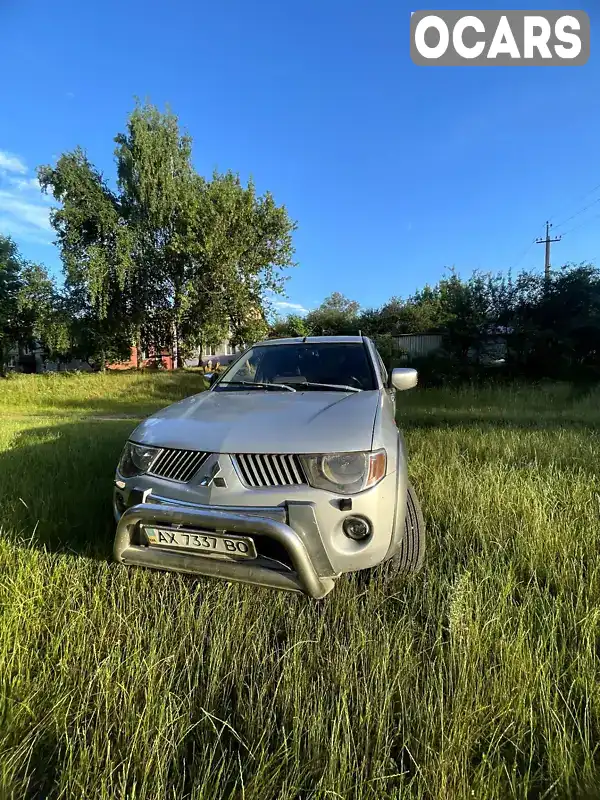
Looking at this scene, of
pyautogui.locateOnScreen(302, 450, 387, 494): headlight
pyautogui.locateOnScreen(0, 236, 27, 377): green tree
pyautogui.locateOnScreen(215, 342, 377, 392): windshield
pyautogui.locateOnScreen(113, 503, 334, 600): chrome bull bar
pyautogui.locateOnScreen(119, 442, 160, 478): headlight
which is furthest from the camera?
pyautogui.locateOnScreen(0, 236, 27, 377): green tree

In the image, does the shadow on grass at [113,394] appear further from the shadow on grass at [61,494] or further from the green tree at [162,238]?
the shadow on grass at [61,494]

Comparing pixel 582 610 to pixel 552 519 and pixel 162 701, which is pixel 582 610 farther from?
pixel 162 701

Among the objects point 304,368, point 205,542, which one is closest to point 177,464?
point 205,542

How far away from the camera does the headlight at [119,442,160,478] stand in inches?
91.0

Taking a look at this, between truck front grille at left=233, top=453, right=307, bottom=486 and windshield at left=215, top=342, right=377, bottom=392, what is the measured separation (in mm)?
1105

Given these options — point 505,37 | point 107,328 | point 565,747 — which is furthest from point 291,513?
point 107,328

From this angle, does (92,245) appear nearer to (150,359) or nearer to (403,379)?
(150,359)

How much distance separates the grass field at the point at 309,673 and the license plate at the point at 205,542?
330mm

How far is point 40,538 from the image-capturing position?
2.82 metres

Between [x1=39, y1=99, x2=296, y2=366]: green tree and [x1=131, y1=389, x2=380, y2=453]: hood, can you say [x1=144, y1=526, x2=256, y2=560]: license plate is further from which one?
[x1=39, y1=99, x2=296, y2=366]: green tree

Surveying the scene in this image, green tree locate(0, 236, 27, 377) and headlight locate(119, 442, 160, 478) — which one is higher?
green tree locate(0, 236, 27, 377)

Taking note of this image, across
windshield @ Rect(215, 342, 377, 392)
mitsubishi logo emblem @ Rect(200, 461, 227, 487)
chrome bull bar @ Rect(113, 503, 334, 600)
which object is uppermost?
windshield @ Rect(215, 342, 377, 392)

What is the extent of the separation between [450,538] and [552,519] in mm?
778

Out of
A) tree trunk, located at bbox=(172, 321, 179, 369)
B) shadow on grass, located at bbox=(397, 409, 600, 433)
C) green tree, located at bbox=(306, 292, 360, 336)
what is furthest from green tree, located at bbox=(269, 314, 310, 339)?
shadow on grass, located at bbox=(397, 409, 600, 433)
